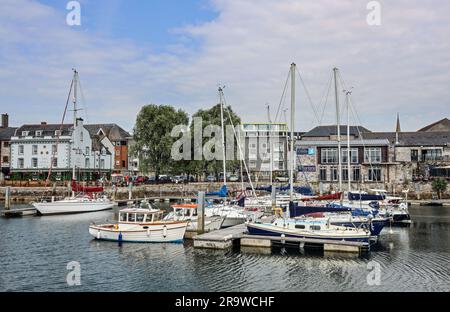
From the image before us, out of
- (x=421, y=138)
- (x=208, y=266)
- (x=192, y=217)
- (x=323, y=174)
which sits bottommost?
(x=208, y=266)

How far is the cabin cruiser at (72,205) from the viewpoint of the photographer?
2192 inches

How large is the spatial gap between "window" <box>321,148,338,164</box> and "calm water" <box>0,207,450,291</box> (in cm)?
4607

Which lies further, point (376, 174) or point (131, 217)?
point (376, 174)

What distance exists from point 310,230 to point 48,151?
231 feet

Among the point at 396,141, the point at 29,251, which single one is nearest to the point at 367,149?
the point at 396,141

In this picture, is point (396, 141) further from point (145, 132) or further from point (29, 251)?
point (29, 251)

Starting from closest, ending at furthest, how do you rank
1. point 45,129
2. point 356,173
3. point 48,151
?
point 356,173
point 48,151
point 45,129

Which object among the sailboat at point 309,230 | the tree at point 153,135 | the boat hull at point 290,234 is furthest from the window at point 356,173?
the boat hull at point 290,234

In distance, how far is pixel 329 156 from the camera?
84.6 metres

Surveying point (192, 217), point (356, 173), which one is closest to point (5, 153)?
point (192, 217)

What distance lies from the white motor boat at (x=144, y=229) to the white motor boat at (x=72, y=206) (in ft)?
76.2

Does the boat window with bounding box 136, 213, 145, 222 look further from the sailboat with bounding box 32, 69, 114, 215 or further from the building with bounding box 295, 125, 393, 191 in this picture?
the building with bounding box 295, 125, 393, 191

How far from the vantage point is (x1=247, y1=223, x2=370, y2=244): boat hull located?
31.2 m

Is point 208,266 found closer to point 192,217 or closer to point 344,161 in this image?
point 192,217
